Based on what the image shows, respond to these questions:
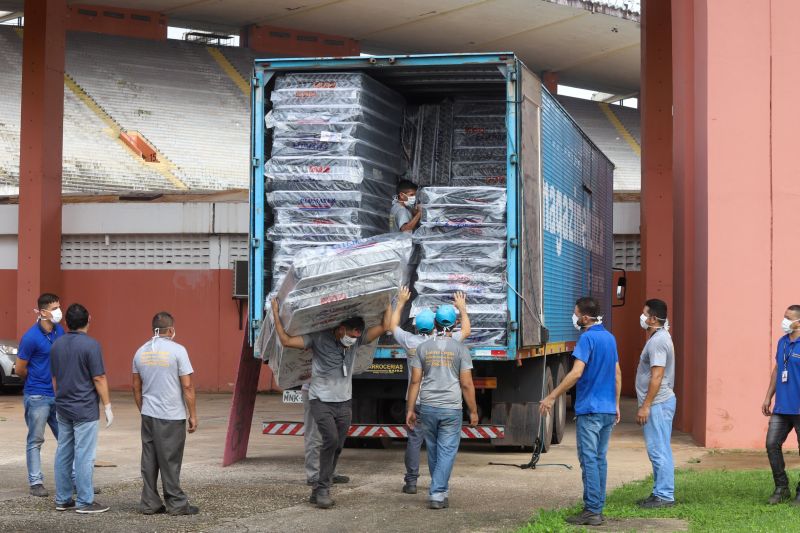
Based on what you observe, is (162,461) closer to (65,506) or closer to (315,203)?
(65,506)

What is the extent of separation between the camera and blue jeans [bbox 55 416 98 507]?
31.8ft

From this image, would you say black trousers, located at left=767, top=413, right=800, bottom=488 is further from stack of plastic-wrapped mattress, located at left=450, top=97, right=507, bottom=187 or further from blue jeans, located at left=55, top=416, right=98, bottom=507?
blue jeans, located at left=55, top=416, right=98, bottom=507

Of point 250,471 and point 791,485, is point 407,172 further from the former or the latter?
point 791,485

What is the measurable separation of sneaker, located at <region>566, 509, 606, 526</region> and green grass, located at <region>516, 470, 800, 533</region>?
0.27 ft

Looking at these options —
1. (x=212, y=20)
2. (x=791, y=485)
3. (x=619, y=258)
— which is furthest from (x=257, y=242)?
(x=212, y=20)

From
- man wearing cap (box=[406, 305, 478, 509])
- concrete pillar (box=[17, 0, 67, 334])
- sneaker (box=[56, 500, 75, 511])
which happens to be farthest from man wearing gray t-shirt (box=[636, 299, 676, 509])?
concrete pillar (box=[17, 0, 67, 334])

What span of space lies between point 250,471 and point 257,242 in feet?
7.62

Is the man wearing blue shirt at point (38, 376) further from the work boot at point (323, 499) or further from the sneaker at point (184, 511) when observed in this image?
the work boot at point (323, 499)

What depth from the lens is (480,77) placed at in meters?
13.3

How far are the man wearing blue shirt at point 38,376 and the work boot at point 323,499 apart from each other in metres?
2.43

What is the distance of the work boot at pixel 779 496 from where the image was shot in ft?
32.5

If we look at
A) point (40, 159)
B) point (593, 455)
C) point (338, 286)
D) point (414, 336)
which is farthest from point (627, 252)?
point (593, 455)

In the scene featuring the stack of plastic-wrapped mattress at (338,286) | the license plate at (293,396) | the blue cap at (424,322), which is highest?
the stack of plastic-wrapped mattress at (338,286)

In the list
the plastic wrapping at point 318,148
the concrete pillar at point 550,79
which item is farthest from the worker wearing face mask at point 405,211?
the concrete pillar at point 550,79
